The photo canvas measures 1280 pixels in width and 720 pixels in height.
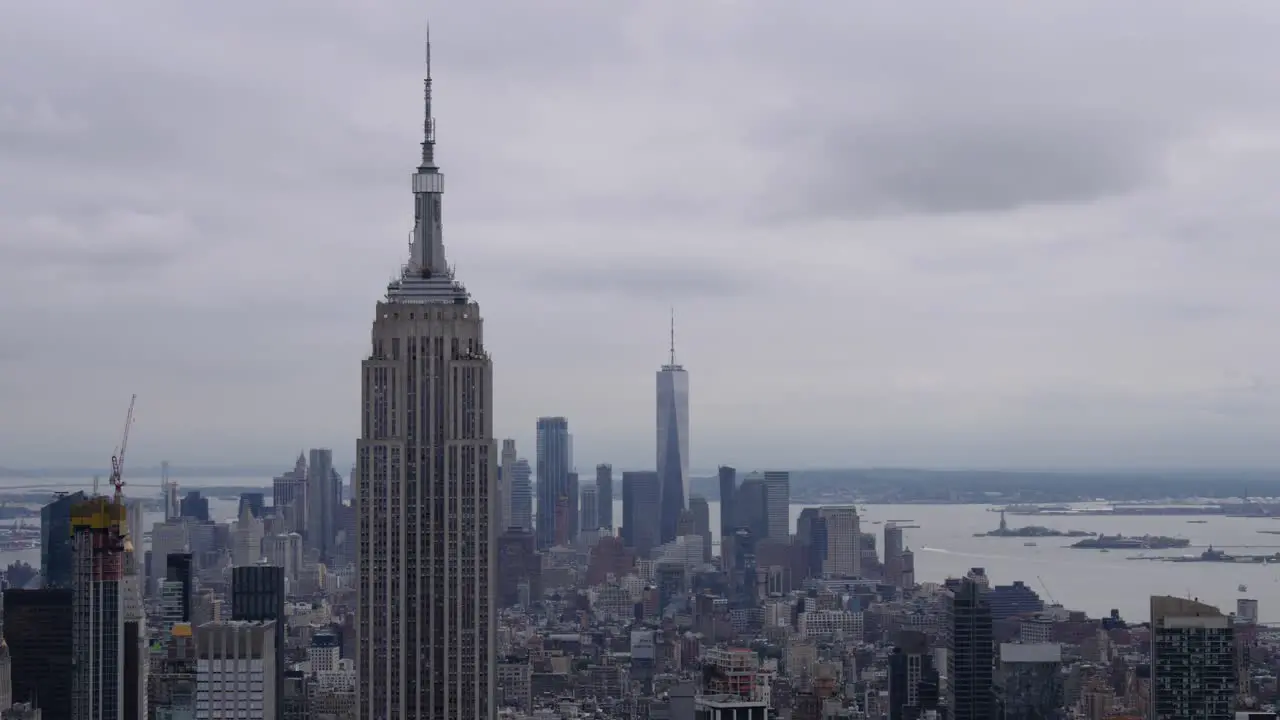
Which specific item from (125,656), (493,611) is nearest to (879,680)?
(125,656)

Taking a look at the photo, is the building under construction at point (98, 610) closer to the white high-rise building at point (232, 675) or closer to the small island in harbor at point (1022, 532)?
the white high-rise building at point (232, 675)

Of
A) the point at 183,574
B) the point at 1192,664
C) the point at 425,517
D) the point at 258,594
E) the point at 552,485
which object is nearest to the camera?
the point at 425,517

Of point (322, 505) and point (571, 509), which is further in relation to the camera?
point (571, 509)

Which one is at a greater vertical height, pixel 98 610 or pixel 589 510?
pixel 589 510

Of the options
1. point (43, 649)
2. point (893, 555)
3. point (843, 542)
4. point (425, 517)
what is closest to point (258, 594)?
point (43, 649)

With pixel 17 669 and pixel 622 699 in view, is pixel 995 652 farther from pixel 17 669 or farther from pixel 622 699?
pixel 17 669

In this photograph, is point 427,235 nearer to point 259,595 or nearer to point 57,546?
point 57,546
